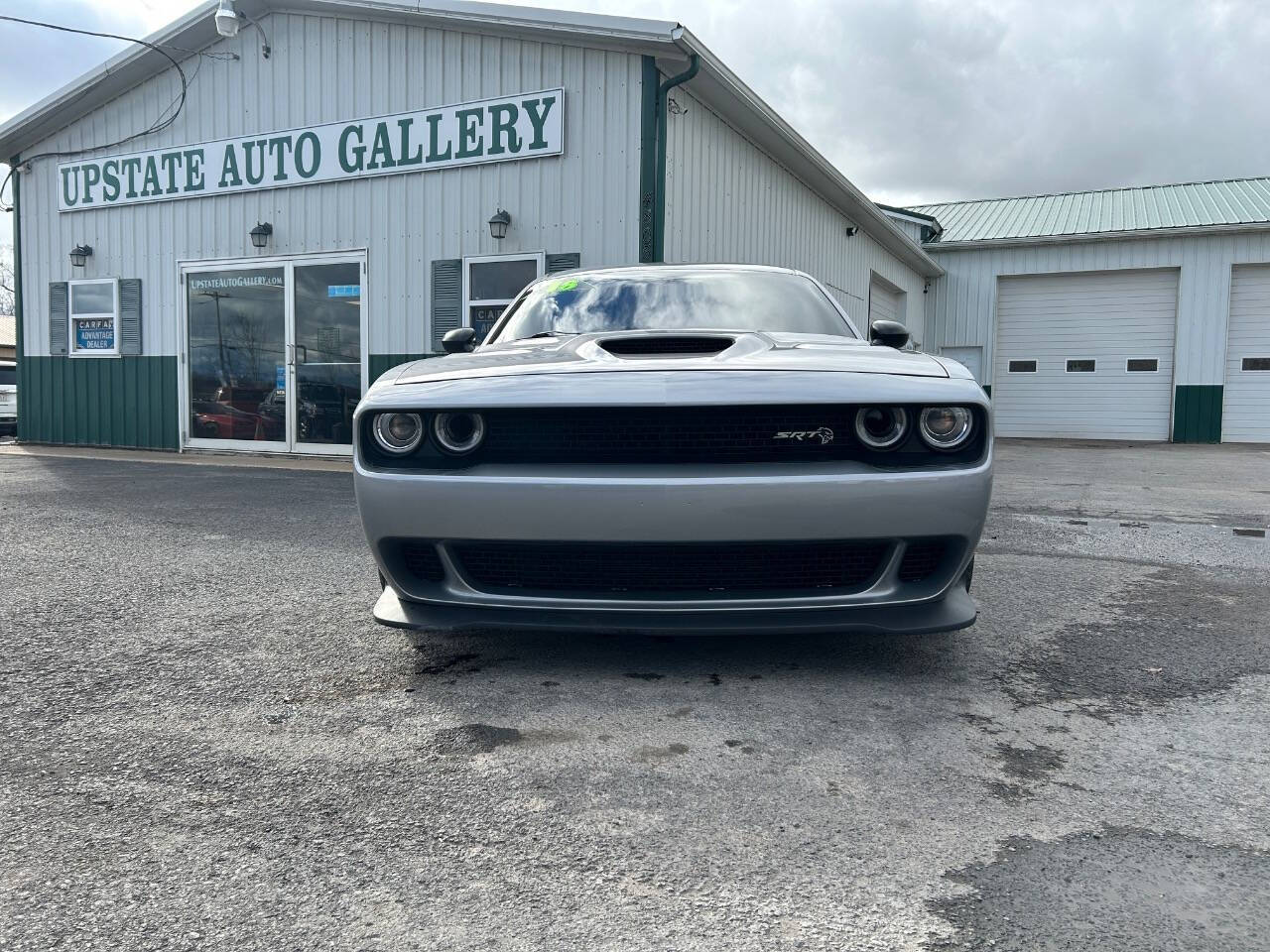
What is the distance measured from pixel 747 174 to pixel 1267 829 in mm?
9687

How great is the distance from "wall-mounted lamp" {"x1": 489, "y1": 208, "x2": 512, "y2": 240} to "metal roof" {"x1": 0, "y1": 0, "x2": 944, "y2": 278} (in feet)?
5.38

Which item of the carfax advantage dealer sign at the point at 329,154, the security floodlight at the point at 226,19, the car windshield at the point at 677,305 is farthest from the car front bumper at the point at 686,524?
the security floodlight at the point at 226,19

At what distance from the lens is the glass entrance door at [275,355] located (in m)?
9.98

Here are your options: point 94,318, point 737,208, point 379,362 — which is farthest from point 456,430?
point 94,318

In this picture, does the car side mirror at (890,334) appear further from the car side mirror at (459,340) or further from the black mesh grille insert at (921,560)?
the car side mirror at (459,340)

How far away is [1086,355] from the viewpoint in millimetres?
18109

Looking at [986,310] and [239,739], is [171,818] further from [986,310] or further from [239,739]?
[986,310]

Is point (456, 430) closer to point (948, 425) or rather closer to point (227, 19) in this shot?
point (948, 425)

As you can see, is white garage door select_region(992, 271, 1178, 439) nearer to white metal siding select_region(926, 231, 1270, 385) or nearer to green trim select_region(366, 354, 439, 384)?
white metal siding select_region(926, 231, 1270, 385)

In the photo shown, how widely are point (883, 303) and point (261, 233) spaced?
11386 millimetres

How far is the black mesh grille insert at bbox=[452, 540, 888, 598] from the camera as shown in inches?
92.7

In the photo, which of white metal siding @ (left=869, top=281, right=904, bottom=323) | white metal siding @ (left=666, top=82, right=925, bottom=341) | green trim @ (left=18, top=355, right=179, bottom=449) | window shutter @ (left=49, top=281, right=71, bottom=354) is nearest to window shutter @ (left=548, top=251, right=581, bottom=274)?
white metal siding @ (left=666, top=82, right=925, bottom=341)

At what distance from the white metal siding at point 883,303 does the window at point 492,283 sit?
870 cm

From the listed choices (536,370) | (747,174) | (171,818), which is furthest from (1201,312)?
(171,818)
